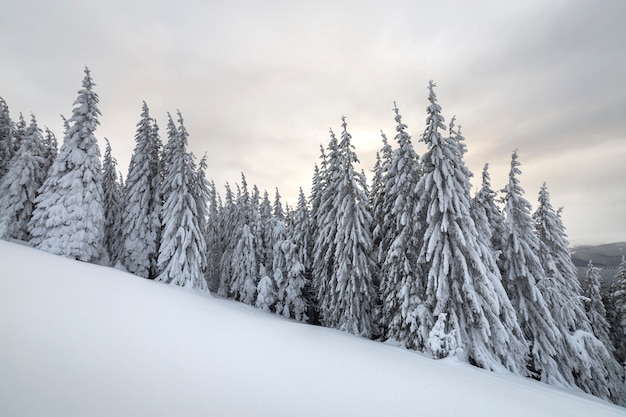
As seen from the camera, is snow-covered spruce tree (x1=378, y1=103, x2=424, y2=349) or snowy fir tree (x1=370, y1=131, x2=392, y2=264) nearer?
snow-covered spruce tree (x1=378, y1=103, x2=424, y2=349)

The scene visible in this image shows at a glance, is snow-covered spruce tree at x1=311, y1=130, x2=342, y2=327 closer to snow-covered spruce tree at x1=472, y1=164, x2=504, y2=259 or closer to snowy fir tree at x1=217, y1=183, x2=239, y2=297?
snow-covered spruce tree at x1=472, y1=164, x2=504, y2=259

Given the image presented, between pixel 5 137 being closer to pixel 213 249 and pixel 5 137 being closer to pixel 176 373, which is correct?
pixel 213 249

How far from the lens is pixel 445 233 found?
58.9 ft

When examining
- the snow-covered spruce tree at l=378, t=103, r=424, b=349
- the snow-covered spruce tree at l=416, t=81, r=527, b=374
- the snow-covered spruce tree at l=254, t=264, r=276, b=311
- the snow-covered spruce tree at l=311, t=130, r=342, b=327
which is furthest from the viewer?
the snow-covered spruce tree at l=254, t=264, r=276, b=311

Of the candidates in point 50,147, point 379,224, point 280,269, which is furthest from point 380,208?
point 50,147

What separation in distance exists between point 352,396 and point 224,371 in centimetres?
279

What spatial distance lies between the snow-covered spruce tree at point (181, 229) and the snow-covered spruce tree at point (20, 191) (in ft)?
42.5

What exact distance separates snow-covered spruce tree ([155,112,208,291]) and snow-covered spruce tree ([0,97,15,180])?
2051cm

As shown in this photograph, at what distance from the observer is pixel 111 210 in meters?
32.7

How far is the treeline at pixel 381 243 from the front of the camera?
1734 cm

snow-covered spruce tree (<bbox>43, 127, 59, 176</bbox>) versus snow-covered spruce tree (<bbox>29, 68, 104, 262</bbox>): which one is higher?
snow-covered spruce tree (<bbox>43, 127, 59, 176</bbox>)

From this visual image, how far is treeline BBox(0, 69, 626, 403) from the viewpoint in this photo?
56.9 feet

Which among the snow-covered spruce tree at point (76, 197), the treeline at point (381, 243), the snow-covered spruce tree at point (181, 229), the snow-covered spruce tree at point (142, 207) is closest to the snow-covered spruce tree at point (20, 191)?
the treeline at point (381, 243)

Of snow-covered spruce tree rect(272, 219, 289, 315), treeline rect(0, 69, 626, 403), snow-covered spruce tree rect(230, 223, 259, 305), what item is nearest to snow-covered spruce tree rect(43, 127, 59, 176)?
treeline rect(0, 69, 626, 403)
